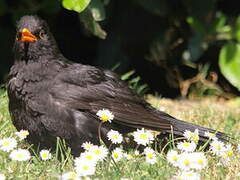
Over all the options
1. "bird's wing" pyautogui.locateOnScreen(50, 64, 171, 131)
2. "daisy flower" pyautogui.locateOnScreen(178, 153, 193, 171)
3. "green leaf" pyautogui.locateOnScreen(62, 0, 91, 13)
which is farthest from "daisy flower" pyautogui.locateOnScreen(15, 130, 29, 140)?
"daisy flower" pyautogui.locateOnScreen(178, 153, 193, 171)

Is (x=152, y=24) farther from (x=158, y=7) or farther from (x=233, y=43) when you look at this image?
(x=233, y=43)

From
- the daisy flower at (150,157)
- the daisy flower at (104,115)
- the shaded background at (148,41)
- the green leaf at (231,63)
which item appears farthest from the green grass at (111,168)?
the shaded background at (148,41)

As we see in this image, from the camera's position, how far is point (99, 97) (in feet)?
16.2

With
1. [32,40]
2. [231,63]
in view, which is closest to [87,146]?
[32,40]

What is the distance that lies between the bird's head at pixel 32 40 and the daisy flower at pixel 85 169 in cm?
141

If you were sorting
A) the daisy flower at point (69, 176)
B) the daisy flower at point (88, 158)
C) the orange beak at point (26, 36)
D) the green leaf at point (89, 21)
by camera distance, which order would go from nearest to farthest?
1. the daisy flower at point (69, 176)
2. the daisy flower at point (88, 158)
3. the orange beak at point (26, 36)
4. the green leaf at point (89, 21)

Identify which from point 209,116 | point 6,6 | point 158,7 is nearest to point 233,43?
point 158,7

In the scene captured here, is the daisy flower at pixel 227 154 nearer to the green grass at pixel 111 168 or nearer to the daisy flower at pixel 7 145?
the green grass at pixel 111 168

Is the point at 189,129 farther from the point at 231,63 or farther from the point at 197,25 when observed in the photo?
the point at 197,25

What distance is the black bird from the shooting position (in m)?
4.70

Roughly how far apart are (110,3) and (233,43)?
1.49 meters

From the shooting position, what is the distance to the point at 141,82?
8414mm

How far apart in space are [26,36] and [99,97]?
738 mm

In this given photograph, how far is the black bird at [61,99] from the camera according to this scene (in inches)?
185
